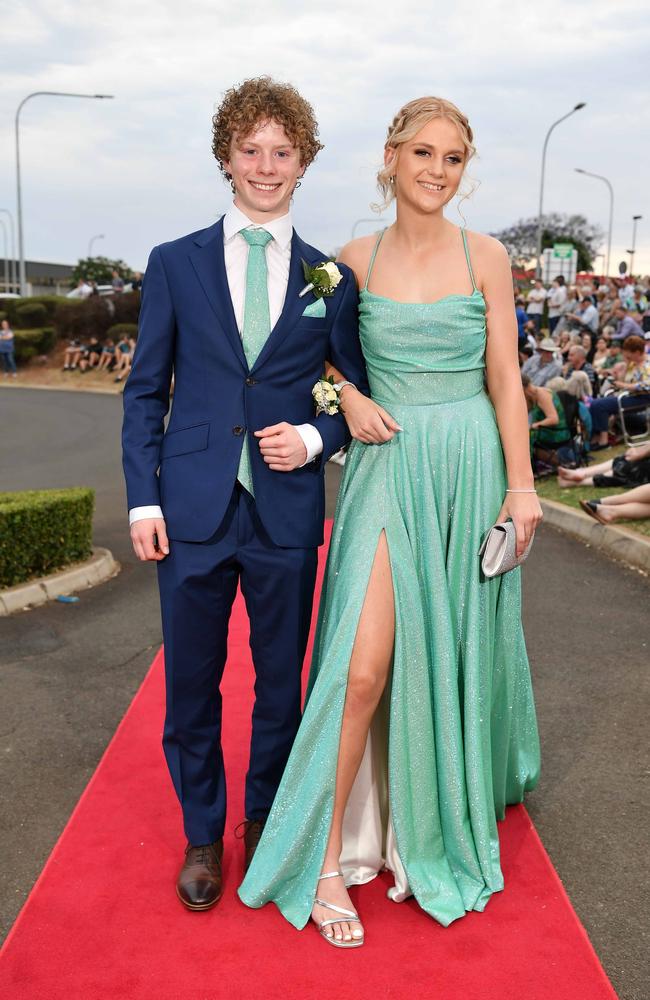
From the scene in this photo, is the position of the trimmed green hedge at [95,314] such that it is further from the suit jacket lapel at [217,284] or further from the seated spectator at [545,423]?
the suit jacket lapel at [217,284]

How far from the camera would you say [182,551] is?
299 cm

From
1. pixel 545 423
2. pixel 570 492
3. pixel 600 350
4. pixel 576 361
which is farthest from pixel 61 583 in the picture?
pixel 600 350

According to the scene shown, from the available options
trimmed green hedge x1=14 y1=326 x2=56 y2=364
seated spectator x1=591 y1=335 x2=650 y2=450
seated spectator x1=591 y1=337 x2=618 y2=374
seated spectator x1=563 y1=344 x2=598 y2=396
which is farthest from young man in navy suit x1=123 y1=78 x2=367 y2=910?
trimmed green hedge x1=14 y1=326 x2=56 y2=364

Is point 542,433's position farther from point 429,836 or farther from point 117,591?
point 429,836

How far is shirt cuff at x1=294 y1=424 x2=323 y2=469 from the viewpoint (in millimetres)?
2959

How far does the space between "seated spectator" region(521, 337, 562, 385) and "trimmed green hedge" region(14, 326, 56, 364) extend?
20733mm

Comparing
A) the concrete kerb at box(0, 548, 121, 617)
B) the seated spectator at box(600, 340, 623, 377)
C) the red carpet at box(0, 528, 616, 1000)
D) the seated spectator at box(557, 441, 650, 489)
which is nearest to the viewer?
the red carpet at box(0, 528, 616, 1000)

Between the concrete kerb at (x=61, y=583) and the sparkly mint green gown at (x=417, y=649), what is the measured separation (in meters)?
3.86

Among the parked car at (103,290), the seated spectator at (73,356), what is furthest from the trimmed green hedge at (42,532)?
the parked car at (103,290)

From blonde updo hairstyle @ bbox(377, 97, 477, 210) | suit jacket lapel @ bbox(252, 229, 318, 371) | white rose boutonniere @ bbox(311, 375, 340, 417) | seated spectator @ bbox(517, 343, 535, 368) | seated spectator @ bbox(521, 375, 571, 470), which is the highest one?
blonde updo hairstyle @ bbox(377, 97, 477, 210)

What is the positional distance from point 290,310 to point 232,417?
13.9 inches

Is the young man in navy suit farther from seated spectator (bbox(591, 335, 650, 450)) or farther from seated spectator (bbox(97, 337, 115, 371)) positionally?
seated spectator (bbox(97, 337, 115, 371))

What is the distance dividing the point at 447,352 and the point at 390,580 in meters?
0.72

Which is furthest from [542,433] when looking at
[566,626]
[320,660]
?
[320,660]
